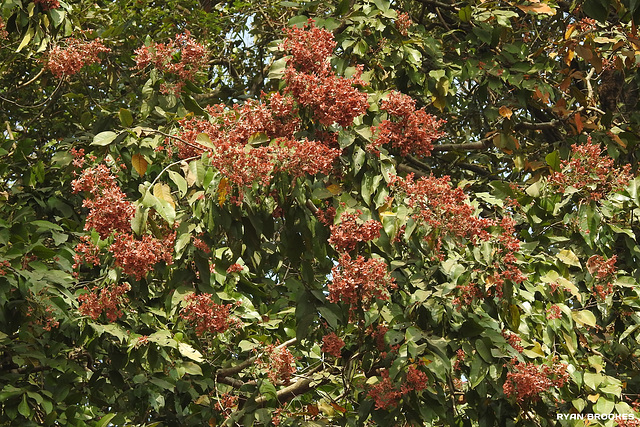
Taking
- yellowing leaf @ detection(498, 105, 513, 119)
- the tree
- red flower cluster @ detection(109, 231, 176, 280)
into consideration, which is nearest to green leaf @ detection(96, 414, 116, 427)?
the tree

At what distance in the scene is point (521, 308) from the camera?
3832 mm

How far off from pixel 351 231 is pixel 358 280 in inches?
7.6

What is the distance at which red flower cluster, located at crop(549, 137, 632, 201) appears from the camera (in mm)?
3766

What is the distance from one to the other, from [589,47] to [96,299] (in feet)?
10.3

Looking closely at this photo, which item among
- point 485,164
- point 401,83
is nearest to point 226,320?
point 401,83

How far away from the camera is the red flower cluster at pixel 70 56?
15.5 feet

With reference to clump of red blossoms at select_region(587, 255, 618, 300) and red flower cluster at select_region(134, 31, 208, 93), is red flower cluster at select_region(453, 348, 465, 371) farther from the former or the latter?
red flower cluster at select_region(134, 31, 208, 93)

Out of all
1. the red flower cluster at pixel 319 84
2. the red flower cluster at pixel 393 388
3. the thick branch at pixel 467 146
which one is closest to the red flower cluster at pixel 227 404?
the red flower cluster at pixel 393 388

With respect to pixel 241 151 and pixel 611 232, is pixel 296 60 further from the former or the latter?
pixel 611 232

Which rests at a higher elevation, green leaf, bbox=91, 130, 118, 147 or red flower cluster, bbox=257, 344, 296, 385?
green leaf, bbox=91, 130, 118, 147

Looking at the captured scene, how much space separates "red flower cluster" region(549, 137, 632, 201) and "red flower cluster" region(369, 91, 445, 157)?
826 millimetres

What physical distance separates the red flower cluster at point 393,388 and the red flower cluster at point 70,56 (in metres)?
2.78

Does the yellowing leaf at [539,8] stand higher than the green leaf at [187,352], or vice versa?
the yellowing leaf at [539,8]

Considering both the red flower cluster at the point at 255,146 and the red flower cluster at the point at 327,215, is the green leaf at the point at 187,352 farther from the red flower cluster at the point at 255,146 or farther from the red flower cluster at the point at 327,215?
the red flower cluster at the point at 327,215
